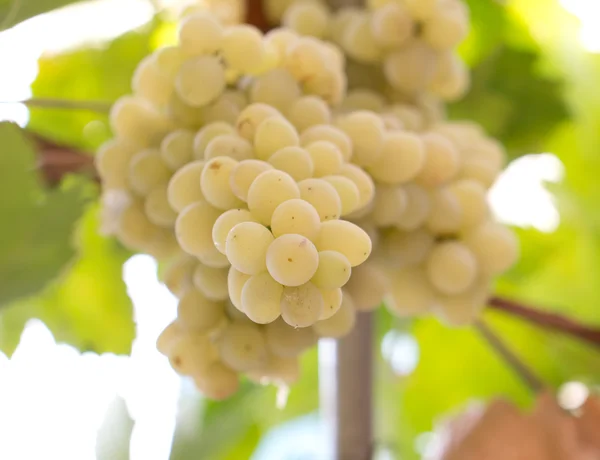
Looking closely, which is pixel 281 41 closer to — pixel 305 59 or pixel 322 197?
pixel 305 59

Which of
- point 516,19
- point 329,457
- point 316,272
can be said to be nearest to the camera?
point 316,272

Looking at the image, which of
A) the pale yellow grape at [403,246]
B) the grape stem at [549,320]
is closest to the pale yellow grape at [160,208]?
the pale yellow grape at [403,246]

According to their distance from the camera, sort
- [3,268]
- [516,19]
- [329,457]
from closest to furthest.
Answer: [3,268] < [329,457] < [516,19]

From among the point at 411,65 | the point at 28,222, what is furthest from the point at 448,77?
the point at 28,222

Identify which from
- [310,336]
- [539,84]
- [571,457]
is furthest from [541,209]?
[310,336]

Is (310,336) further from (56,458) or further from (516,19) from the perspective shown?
(516,19)

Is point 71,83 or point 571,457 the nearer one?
point 571,457
